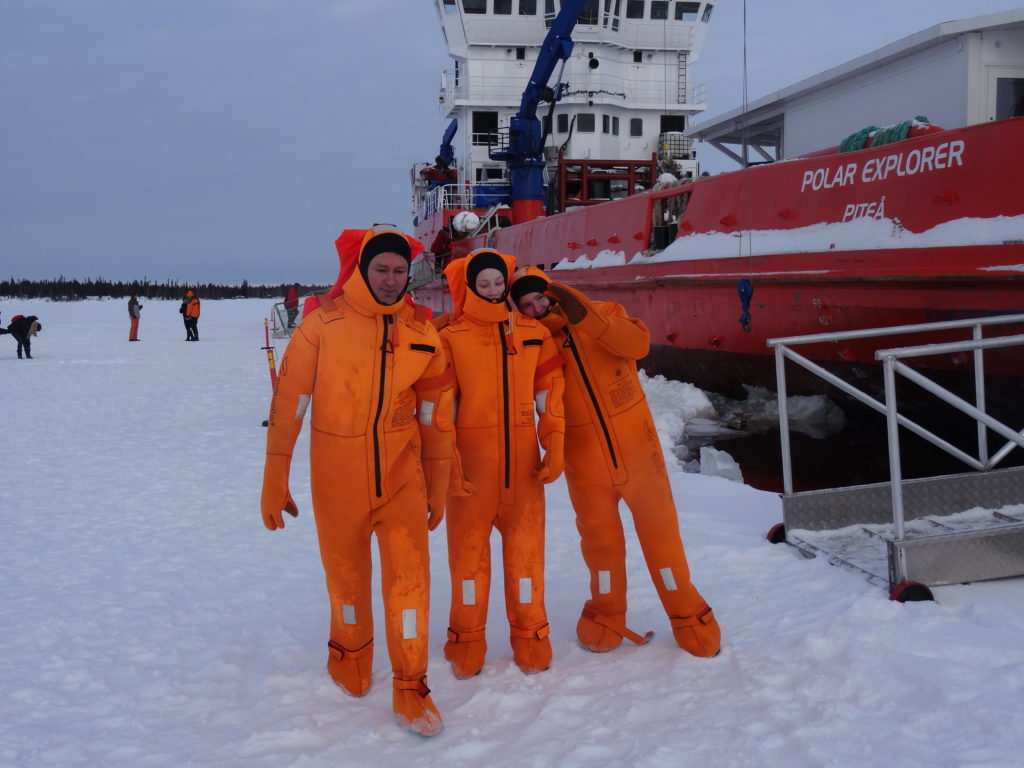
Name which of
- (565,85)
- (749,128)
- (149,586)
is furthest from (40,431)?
(565,85)

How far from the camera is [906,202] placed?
5.74 m

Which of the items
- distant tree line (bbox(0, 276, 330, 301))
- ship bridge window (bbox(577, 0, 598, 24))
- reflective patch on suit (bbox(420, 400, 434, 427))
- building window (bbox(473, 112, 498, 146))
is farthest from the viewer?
distant tree line (bbox(0, 276, 330, 301))

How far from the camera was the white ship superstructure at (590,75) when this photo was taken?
54.7ft

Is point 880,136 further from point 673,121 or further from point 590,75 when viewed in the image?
point 673,121

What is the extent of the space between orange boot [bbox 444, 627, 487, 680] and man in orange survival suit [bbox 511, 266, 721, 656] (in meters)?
0.51

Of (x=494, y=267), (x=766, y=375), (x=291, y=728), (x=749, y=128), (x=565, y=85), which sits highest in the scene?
(x=565, y=85)

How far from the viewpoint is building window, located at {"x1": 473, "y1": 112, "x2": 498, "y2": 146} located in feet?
57.5

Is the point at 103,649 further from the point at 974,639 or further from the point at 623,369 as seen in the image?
the point at 974,639

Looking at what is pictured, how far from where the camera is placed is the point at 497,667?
9.57 feet

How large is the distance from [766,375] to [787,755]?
609 centimetres

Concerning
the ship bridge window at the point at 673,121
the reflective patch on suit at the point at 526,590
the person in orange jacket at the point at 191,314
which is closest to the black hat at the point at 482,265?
the reflective patch on suit at the point at 526,590

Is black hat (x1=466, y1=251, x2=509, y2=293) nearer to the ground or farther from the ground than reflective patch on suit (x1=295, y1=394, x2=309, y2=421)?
farther from the ground

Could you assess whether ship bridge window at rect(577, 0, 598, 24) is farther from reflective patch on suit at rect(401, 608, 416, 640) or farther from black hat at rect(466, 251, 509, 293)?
reflective patch on suit at rect(401, 608, 416, 640)

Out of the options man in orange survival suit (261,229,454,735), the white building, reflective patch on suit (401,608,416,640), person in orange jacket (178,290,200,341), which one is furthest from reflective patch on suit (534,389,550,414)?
person in orange jacket (178,290,200,341)
